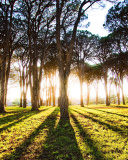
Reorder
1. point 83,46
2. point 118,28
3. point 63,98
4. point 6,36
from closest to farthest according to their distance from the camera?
1. point 63,98
2. point 6,36
3. point 118,28
4. point 83,46

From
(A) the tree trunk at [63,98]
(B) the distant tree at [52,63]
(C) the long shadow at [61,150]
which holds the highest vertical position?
(B) the distant tree at [52,63]

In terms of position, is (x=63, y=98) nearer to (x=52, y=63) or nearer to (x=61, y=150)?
(x=61, y=150)

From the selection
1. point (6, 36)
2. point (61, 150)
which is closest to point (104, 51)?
point (6, 36)

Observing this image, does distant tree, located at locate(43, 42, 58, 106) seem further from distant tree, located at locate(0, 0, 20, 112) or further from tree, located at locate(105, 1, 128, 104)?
tree, located at locate(105, 1, 128, 104)

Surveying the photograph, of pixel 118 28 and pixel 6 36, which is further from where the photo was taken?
pixel 118 28

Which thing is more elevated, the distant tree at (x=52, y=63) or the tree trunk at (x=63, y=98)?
the distant tree at (x=52, y=63)

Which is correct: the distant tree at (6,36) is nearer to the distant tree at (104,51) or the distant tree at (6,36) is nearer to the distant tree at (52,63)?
the distant tree at (52,63)

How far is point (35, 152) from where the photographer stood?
2.96 m

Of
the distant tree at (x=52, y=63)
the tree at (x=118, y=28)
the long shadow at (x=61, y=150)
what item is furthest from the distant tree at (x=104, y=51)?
the long shadow at (x=61, y=150)

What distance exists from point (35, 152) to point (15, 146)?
868mm

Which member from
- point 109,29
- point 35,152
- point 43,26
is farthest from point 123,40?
point 35,152

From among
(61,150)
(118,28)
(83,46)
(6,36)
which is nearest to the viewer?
(61,150)

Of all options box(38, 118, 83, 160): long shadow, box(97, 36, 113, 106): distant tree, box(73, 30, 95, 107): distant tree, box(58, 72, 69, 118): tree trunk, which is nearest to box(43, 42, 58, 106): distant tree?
box(73, 30, 95, 107): distant tree

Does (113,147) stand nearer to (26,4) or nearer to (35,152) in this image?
(35,152)
